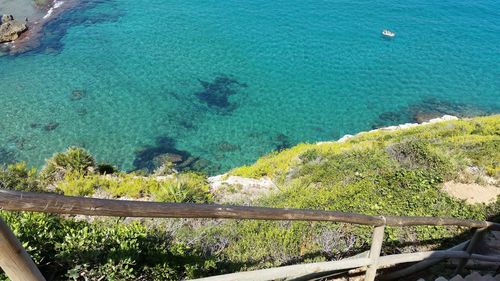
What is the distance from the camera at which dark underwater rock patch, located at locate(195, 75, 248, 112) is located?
75.5ft

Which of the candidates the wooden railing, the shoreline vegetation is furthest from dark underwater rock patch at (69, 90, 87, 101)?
the wooden railing

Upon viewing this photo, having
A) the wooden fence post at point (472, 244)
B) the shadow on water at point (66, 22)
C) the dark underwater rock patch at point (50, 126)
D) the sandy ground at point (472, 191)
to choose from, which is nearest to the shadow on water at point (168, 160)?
the dark underwater rock patch at point (50, 126)

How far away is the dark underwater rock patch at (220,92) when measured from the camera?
75.5ft

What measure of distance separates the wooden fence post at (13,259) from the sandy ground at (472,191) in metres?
9.80

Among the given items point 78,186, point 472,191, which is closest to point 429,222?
point 472,191

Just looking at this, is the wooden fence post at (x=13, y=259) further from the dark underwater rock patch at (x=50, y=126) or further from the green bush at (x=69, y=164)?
the dark underwater rock patch at (x=50, y=126)

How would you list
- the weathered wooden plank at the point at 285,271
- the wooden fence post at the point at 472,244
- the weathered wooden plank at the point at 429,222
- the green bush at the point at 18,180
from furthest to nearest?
the green bush at the point at 18,180, the wooden fence post at the point at 472,244, the weathered wooden plank at the point at 429,222, the weathered wooden plank at the point at 285,271

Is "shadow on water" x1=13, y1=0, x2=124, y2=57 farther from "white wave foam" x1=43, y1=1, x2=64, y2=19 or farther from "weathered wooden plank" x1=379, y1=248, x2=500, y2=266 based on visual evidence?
"weathered wooden plank" x1=379, y1=248, x2=500, y2=266

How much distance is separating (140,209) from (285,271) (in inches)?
61.8

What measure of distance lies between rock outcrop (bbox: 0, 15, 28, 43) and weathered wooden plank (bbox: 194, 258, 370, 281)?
2995 centimetres

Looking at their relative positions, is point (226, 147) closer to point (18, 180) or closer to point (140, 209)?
point (18, 180)

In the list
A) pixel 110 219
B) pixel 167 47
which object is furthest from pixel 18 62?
pixel 110 219

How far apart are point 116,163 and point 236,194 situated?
27.3 feet

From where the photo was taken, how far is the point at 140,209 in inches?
89.3
